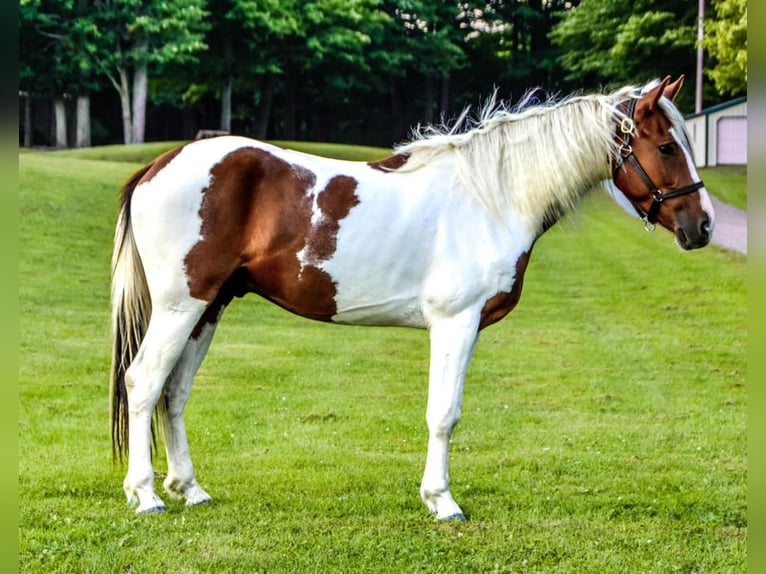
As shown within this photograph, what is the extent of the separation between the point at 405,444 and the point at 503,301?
2091 millimetres

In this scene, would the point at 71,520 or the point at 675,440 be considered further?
the point at 675,440

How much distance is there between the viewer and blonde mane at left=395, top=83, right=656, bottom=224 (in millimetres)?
4445

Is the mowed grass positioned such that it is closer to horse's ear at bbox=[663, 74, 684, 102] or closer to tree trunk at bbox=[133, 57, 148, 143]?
horse's ear at bbox=[663, 74, 684, 102]

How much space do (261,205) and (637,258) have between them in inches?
501

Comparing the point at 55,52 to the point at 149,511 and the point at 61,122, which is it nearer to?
the point at 61,122

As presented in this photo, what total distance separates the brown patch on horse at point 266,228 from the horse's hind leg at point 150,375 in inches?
6.2

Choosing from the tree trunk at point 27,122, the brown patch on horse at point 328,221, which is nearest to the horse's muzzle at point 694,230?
the brown patch on horse at point 328,221

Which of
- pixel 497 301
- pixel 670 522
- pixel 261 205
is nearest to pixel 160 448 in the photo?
pixel 261 205

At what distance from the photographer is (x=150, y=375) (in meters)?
4.43

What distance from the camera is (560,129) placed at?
4.49m

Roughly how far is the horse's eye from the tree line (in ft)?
54.9

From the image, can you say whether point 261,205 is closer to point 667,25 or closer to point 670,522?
point 670,522

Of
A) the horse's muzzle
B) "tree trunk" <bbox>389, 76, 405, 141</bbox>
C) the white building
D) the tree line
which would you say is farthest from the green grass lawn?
"tree trunk" <bbox>389, 76, 405, 141</bbox>

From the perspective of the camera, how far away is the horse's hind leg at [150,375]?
4410 millimetres
